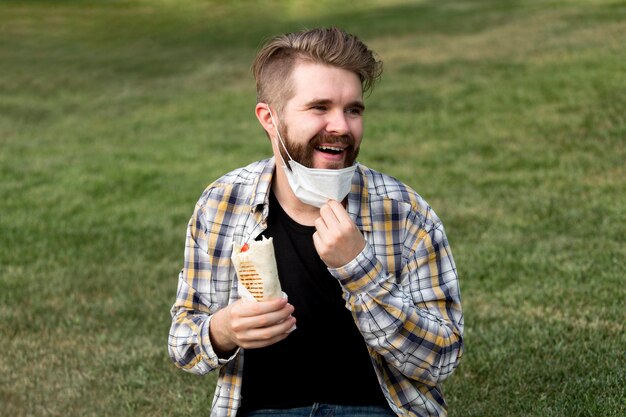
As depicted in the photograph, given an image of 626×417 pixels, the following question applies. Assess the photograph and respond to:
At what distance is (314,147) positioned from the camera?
3086 mm

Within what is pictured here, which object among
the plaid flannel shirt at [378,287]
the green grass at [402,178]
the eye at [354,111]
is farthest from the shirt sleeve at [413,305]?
the green grass at [402,178]

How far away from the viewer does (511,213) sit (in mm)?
8680

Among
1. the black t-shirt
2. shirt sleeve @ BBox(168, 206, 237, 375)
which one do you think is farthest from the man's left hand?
shirt sleeve @ BBox(168, 206, 237, 375)

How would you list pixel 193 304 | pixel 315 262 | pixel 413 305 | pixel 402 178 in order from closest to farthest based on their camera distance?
1. pixel 413 305
2. pixel 315 262
3. pixel 193 304
4. pixel 402 178

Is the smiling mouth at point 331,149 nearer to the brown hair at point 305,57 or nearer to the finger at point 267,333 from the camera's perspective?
the brown hair at point 305,57

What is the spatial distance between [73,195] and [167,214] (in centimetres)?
153

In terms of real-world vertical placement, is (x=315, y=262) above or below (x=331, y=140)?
below

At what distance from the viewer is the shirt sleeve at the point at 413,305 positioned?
2750mm

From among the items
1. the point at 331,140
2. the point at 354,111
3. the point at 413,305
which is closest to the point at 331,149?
the point at 331,140

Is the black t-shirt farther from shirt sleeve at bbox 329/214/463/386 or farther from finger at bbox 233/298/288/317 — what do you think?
finger at bbox 233/298/288/317

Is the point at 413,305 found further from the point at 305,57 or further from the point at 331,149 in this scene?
the point at 305,57

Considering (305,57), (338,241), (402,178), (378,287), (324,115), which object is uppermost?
(305,57)

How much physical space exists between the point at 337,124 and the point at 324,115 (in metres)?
0.07

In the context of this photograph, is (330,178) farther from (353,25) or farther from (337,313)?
(353,25)
